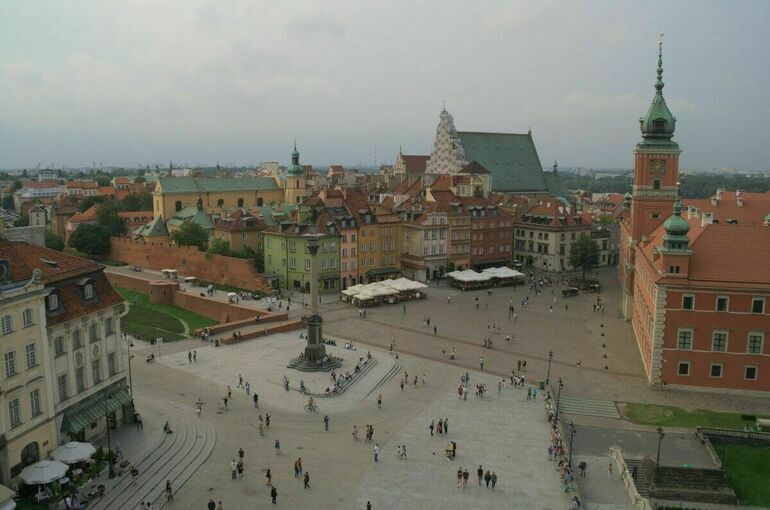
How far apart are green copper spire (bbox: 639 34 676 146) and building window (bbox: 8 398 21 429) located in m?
53.8

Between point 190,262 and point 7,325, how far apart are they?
176ft

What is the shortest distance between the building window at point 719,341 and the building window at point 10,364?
37229mm

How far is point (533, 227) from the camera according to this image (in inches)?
3533

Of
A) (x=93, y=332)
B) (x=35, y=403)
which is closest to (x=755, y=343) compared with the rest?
(x=93, y=332)

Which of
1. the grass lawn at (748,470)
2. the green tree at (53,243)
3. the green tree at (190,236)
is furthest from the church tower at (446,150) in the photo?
the grass lawn at (748,470)

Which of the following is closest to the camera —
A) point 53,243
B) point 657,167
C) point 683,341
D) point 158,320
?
point 683,341

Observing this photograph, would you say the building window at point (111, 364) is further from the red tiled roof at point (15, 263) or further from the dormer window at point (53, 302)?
the red tiled roof at point (15, 263)

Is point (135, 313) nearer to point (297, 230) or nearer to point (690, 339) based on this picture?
point (297, 230)

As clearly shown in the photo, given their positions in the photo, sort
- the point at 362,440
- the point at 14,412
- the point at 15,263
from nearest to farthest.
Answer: the point at 14,412 → the point at 15,263 → the point at 362,440

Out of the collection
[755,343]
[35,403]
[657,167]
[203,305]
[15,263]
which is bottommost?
[203,305]

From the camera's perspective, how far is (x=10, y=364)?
1057 inches

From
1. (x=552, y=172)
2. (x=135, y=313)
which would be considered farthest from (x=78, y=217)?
(x=552, y=172)

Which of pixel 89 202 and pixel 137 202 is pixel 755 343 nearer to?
pixel 137 202

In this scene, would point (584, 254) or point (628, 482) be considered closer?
point (628, 482)
